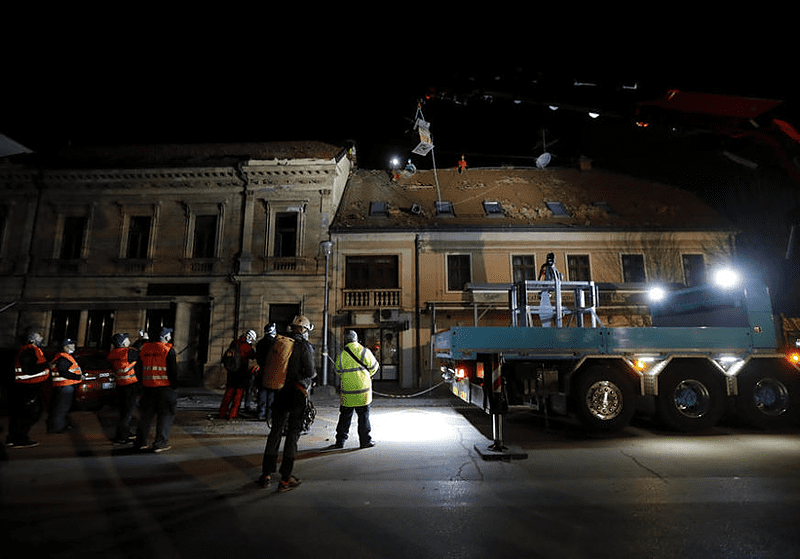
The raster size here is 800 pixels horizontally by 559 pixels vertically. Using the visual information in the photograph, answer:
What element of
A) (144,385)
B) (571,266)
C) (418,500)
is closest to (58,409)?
(144,385)

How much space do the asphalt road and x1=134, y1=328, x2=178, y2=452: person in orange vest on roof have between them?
0.36 meters

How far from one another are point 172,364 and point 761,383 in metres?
10.4

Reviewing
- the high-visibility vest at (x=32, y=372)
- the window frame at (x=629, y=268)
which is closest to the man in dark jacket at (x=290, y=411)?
the high-visibility vest at (x=32, y=372)

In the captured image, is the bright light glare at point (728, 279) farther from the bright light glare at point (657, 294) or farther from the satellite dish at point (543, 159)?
the satellite dish at point (543, 159)

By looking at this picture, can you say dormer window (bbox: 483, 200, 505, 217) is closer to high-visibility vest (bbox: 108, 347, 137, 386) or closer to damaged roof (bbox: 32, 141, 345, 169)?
damaged roof (bbox: 32, 141, 345, 169)

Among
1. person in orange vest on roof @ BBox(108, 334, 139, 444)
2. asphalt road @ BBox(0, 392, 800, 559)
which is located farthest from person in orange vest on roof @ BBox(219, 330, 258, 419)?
asphalt road @ BBox(0, 392, 800, 559)

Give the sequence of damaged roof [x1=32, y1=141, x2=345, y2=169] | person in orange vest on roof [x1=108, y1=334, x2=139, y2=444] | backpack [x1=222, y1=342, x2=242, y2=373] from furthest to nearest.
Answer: damaged roof [x1=32, y1=141, x2=345, y2=169], backpack [x1=222, y1=342, x2=242, y2=373], person in orange vest on roof [x1=108, y1=334, x2=139, y2=444]

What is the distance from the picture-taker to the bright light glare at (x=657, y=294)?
10.3m

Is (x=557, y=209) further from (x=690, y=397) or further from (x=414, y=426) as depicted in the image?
(x=414, y=426)

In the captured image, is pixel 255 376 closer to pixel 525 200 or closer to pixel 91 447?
pixel 91 447

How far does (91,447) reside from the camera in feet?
20.2

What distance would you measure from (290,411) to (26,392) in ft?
16.7

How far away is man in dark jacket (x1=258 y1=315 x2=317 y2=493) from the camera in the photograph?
4367 millimetres

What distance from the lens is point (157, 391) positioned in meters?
6.02
